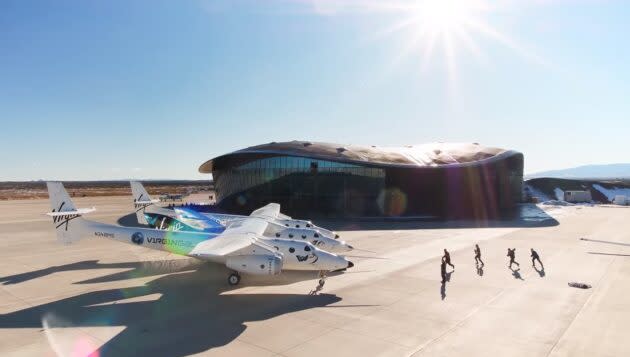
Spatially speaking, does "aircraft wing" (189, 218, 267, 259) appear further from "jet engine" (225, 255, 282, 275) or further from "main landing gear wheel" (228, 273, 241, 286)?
"main landing gear wheel" (228, 273, 241, 286)

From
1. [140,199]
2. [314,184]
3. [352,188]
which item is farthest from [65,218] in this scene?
[352,188]

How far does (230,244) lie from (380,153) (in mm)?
46994

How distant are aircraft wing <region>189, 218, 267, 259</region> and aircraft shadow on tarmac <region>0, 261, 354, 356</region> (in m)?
2.42

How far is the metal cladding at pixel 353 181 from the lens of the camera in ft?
A: 192

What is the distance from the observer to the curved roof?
2280 inches

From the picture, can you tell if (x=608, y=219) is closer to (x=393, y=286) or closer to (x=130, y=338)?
(x=393, y=286)

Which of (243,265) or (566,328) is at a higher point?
(243,265)

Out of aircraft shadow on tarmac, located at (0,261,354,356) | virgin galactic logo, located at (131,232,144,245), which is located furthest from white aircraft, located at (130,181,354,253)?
aircraft shadow on tarmac, located at (0,261,354,356)

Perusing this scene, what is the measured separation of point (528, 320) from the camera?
51.6ft

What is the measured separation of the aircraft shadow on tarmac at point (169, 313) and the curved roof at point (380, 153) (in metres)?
36.6

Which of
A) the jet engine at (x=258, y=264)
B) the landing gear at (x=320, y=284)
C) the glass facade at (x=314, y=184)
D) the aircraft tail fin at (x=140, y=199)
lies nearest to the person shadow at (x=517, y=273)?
the landing gear at (x=320, y=284)

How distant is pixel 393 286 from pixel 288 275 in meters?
6.52

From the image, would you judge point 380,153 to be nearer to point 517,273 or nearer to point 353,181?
point 353,181

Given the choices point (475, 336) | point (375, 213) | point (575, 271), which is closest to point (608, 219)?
point (375, 213)
